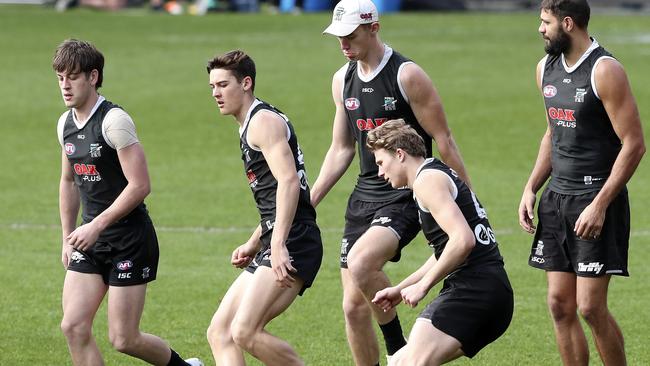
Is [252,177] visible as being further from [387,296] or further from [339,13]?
[387,296]

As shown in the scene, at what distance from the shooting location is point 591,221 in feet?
27.6

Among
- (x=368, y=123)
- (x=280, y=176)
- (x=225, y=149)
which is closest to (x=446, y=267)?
(x=280, y=176)

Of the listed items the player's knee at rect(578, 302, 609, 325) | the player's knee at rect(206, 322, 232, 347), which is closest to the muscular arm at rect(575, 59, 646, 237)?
the player's knee at rect(578, 302, 609, 325)

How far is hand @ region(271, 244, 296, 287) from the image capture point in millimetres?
8172

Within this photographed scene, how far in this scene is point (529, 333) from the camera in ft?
34.8

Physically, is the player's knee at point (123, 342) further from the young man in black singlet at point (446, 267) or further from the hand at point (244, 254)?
the young man in black singlet at point (446, 267)

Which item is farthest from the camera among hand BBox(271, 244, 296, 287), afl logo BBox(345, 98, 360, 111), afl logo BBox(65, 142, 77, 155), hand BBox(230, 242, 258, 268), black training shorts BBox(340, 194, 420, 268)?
afl logo BBox(345, 98, 360, 111)

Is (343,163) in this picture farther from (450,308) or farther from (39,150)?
(39,150)

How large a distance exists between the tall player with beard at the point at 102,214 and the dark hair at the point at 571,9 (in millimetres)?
2699

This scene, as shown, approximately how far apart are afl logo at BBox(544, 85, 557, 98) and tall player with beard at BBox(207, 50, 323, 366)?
162cm

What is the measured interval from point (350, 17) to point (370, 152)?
2.96 ft

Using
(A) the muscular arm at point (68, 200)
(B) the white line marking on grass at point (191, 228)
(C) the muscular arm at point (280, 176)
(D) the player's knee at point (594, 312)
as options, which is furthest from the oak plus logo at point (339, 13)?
(B) the white line marking on grass at point (191, 228)

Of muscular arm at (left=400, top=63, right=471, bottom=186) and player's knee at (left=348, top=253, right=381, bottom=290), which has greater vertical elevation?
muscular arm at (left=400, top=63, right=471, bottom=186)

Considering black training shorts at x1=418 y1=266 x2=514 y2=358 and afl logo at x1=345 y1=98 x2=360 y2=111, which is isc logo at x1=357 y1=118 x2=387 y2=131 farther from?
black training shorts at x1=418 y1=266 x2=514 y2=358
